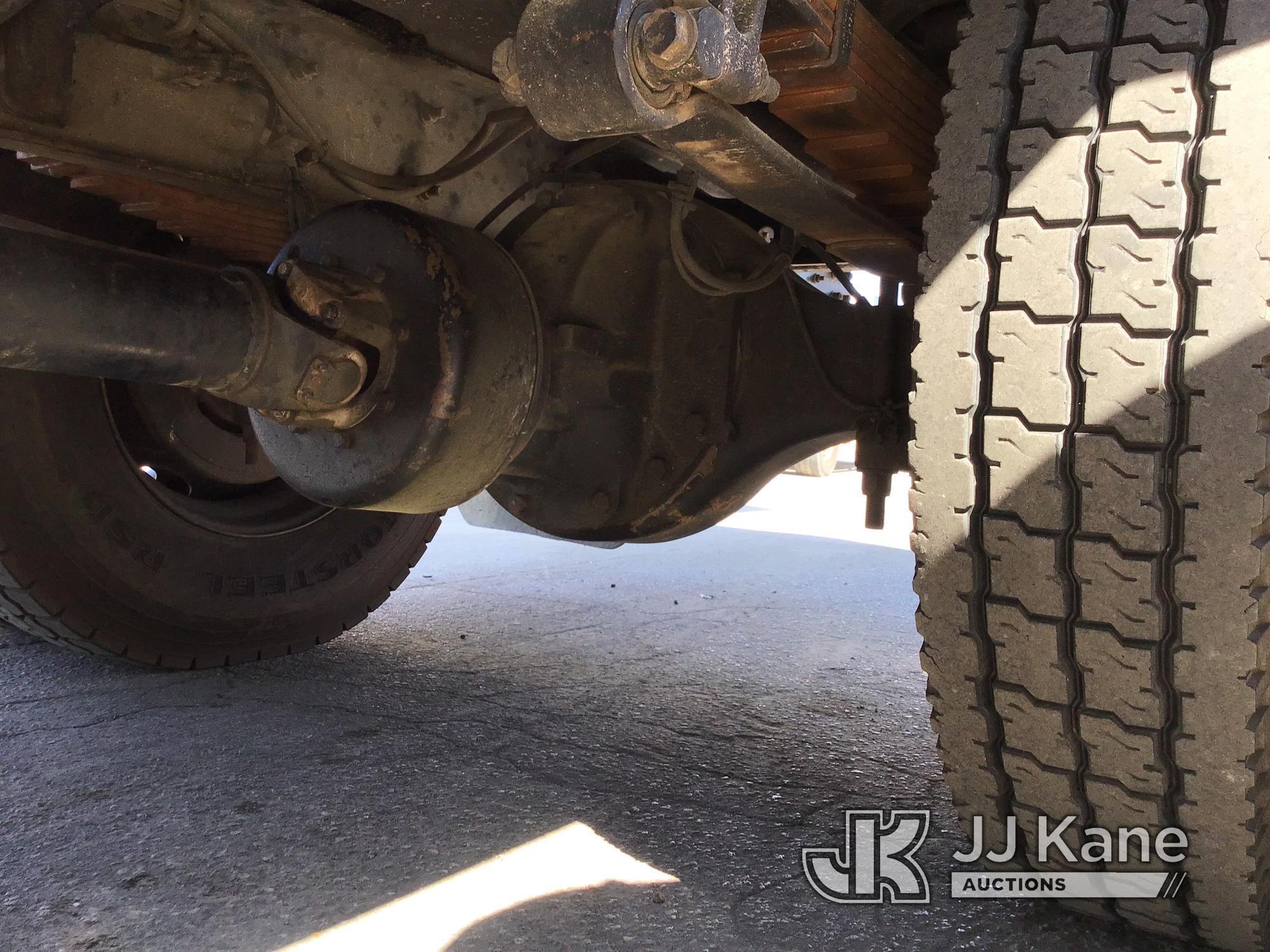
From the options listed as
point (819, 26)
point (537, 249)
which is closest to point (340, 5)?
point (537, 249)

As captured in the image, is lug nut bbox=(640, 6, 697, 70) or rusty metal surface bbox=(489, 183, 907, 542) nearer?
lug nut bbox=(640, 6, 697, 70)

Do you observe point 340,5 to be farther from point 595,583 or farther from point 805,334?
point 595,583

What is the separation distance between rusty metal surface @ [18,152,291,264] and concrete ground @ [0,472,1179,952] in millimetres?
918

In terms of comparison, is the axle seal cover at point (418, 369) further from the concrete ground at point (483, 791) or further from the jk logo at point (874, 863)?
the jk logo at point (874, 863)

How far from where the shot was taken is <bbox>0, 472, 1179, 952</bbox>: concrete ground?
4.18 feet

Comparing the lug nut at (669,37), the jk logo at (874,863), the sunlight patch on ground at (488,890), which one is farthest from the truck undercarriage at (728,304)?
the sunlight patch on ground at (488,890)

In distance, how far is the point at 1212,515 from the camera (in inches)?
39.9

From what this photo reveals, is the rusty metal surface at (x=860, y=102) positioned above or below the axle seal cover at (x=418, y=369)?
above

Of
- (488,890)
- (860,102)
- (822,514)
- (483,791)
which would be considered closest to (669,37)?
(860,102)

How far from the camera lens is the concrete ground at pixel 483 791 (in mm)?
1274

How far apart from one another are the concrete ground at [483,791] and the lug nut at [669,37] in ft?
3.22

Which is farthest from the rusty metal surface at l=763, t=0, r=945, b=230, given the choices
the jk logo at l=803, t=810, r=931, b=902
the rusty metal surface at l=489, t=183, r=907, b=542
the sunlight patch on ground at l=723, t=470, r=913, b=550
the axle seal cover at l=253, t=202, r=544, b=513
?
the sunlight patch on ground at l=723, t=470, r=913, b=550

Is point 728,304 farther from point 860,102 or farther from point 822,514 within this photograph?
point 822,514

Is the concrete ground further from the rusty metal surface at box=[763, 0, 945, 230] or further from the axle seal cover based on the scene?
the rusty metal surface at box=[763, 0, 945, 230]
